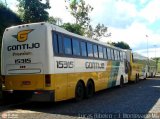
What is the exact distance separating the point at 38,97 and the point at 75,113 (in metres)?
1.64

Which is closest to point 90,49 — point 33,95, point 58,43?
point 58,43

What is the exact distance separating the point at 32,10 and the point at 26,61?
12.8 m

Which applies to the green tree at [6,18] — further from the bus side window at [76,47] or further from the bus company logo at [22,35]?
the bus company logo at [22,35]

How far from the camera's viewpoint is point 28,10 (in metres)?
24.6

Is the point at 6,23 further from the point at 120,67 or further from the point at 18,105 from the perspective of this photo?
the point at 120,67

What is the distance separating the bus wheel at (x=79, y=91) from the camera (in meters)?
14.8

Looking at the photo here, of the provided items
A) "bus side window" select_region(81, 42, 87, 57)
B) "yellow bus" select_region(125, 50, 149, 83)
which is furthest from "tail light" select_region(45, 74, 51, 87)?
"yellow bus" select_region(125, 50, 149, 83)

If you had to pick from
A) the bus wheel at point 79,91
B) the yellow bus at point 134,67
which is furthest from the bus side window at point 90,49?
the yellow bus at point 134,67

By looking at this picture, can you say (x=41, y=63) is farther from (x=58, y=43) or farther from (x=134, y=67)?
(x=134, y=67)

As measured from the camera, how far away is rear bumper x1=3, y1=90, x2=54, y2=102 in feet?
39.7

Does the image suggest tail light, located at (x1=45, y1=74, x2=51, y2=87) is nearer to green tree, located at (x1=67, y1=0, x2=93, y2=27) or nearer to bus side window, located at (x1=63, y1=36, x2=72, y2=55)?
bus side window, located at (x1=63, y1=36, x2=72, y2=55)

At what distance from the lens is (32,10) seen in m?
24.9

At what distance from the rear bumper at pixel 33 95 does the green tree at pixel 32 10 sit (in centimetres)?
1224

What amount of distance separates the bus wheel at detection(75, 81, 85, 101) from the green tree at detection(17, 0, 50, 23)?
10.7 meters
